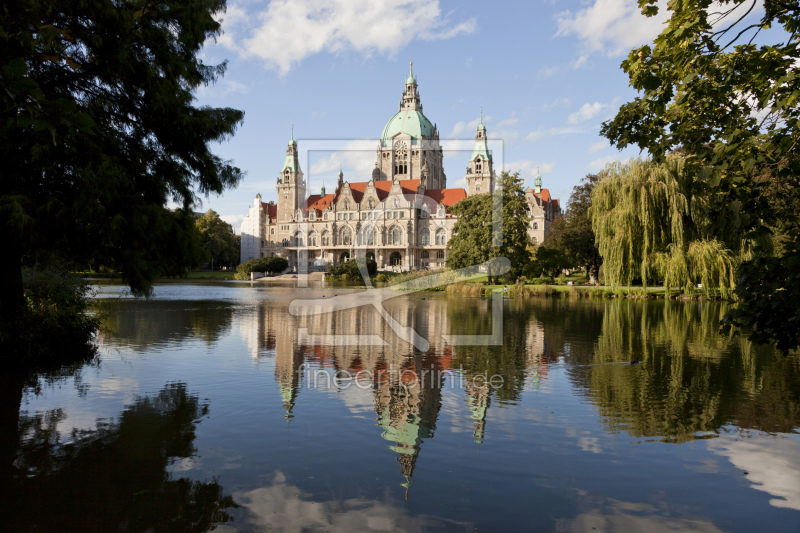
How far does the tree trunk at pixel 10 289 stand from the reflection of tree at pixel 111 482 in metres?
4.23

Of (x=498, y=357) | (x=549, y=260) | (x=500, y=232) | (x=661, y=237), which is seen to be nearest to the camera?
(x=498, y=357)

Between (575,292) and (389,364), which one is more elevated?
(575,292)

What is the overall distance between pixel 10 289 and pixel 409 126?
309 feet

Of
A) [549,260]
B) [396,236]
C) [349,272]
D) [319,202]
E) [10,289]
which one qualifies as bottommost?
[10,289]

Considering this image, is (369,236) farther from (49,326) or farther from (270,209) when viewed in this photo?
(49,326)

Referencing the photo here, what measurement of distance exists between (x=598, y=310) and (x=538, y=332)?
10.1 meters

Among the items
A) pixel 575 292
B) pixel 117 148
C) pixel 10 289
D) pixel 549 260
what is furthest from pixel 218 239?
pixel 117 148

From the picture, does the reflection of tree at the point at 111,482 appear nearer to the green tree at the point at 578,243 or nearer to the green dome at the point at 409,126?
the green tree at the point at 578,243

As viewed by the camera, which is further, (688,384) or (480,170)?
(480,170)

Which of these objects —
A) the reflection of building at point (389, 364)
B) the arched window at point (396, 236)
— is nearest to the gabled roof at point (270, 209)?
the arched window at point (396, 236)

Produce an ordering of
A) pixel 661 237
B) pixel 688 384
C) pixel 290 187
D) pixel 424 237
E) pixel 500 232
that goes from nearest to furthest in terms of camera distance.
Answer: pixel 688 384, pixel 661 237, pixel 500 232, pixel 424 237, pixel 290 187

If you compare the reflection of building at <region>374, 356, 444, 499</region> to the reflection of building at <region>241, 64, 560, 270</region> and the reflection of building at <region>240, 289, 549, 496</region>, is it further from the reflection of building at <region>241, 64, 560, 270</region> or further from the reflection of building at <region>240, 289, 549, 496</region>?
the reflection of building at <region>241, 64, 560, 270</region>

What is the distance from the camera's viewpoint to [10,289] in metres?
10.2

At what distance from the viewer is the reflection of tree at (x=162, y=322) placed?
47.6ft
